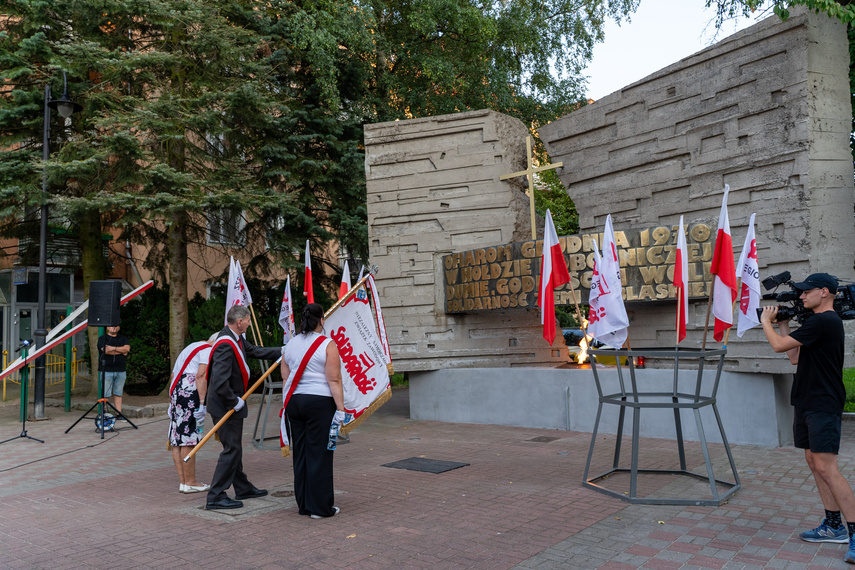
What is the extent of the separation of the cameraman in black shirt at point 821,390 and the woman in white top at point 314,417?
12.2ft

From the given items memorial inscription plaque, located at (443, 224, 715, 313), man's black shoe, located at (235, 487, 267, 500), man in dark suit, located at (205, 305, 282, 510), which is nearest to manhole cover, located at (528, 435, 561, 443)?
memorial inscription plaque, located at (443, 224, 715, 313)

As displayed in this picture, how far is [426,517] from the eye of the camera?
6219 millimetres

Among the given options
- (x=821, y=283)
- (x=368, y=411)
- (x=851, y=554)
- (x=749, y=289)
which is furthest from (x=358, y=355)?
(x=851, y=554)

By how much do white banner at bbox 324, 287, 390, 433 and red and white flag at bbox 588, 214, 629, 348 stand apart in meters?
2.61

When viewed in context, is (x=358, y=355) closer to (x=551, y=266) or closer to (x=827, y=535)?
(x=551, y=266)

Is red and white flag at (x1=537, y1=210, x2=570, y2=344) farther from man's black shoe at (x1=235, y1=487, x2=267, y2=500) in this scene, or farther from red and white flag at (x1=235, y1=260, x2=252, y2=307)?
red and white flag at (x1=235, y1=260, x2=252, y2=307)

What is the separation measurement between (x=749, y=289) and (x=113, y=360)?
10.9m

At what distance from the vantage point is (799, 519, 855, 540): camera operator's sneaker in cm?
507

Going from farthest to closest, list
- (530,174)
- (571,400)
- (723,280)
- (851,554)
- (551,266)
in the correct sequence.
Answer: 1. (530,174)
2. (571,400)
3. (551,266)
4. (723,280)
5. (851,554)

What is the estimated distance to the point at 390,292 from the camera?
42.7ft

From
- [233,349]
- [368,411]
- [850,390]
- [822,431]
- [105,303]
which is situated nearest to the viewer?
[822,431]

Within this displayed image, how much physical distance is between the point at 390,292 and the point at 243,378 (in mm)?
6267

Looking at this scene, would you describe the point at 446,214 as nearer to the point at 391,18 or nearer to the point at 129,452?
the point at 129,452

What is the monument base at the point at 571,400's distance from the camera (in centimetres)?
920
